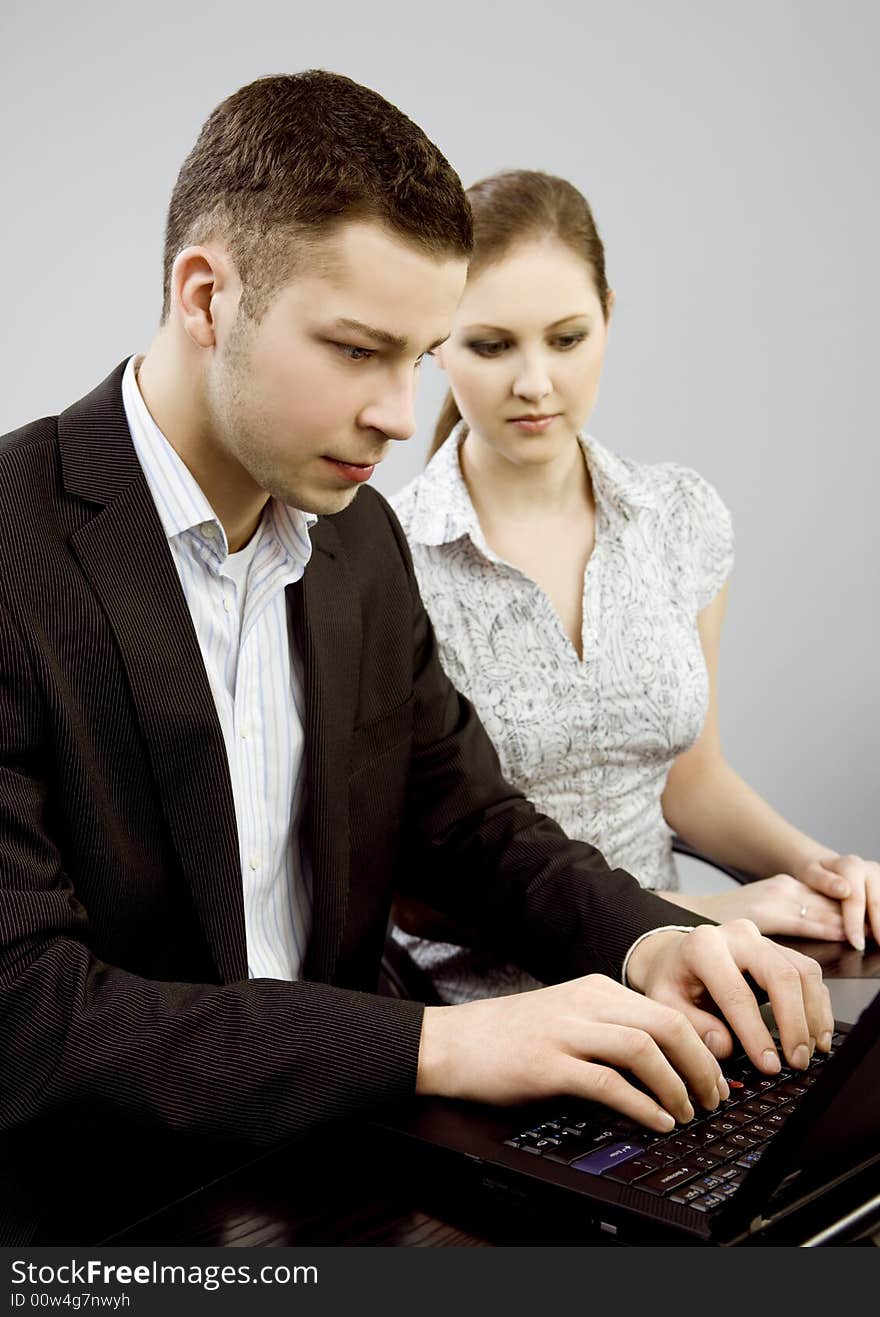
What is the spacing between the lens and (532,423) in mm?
2008

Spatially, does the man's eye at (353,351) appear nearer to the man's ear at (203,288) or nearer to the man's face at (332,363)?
the man's face at (332,363)

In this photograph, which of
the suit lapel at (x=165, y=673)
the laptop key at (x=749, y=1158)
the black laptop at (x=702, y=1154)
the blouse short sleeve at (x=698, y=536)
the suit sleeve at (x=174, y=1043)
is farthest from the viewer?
the blouse short sleeve at (x=698, y=536)

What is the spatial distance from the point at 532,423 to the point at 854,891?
831mm

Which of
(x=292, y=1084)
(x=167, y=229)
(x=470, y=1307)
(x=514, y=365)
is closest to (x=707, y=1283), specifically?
(x=470, y=1307)

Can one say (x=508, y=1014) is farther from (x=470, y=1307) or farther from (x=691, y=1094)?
(x=470, y=1307)

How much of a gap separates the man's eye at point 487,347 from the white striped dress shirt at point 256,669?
607 mm

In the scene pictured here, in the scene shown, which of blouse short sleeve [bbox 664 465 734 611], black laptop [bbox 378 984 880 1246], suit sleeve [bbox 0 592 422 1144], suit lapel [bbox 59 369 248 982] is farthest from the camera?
blouse short sleeve [bbox 664 465 734 611]

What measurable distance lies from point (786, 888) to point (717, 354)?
6.37 feet

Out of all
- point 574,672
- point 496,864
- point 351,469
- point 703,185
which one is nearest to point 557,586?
point 574,672

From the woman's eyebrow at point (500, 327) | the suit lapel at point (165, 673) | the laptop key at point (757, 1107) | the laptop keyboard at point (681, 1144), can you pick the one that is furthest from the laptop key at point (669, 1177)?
the woman's eyebrow at point (500, 327)

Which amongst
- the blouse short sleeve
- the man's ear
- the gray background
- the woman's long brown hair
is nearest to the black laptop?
the man's ear

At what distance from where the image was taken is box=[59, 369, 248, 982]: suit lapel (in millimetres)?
1271

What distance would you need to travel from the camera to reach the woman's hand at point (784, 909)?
1531 millimetres

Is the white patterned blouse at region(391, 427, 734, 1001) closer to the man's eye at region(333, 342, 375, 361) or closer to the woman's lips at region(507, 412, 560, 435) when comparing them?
the woman's lips at region(507, 412, 560, 435)
